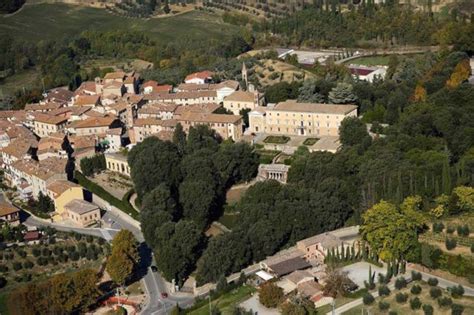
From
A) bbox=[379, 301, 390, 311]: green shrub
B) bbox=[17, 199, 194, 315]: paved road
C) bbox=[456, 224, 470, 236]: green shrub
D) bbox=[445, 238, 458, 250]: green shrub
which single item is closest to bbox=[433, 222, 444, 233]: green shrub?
bbox=[456, 224, 470, 236]: green shrub

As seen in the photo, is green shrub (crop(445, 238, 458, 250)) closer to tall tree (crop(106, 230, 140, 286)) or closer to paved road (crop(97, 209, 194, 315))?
paved road (crop(97, 209, 194, 315))

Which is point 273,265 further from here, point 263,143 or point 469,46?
point 469,46

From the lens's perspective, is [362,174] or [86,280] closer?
[86,280]

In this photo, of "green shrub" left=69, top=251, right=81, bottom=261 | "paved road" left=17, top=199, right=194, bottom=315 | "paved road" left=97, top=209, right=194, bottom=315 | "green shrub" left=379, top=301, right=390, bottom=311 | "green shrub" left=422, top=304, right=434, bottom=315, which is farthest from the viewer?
"green shrub" left=69, top=251, right=81, bottom=261

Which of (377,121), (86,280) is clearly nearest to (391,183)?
(377,121)

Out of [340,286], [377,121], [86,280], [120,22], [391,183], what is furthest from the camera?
[120,22]

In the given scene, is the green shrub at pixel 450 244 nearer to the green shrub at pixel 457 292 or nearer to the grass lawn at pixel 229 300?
the green shrub at pixel 457 292

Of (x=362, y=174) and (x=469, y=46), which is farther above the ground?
(x=469, y=46)
